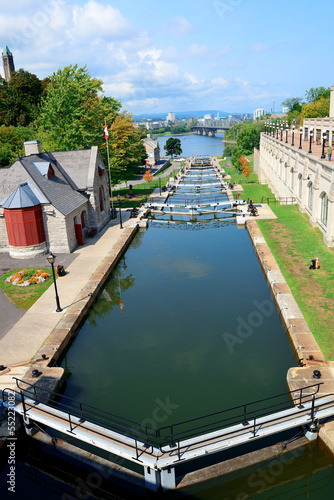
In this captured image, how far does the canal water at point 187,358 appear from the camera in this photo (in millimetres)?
11633

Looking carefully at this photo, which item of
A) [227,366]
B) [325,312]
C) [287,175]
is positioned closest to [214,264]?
[325,312]

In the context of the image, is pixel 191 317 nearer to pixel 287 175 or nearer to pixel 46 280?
pixel 46 280

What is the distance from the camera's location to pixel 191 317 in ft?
67.4

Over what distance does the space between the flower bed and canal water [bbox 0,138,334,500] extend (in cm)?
420

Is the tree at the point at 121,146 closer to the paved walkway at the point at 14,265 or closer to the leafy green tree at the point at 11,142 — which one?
the leafy green tree at the point at 11,142

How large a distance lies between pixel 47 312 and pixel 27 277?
5499 millimetres

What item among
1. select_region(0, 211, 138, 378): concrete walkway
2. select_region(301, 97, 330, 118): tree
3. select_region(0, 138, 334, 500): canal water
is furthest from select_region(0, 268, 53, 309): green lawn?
select_region(301, 97, 330, 118): tree

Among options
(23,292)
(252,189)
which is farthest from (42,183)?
(252,189)

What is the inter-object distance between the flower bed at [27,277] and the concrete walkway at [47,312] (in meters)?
1.20

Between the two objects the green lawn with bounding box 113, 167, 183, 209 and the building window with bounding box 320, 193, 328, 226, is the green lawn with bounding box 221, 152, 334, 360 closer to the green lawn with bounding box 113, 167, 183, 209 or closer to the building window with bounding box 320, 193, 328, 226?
the building window with bounding box 320, 193, 328, 226

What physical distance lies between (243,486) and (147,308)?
461 inches

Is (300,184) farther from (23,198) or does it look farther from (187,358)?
(187,358)

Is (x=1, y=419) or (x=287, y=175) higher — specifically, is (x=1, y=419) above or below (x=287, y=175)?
below

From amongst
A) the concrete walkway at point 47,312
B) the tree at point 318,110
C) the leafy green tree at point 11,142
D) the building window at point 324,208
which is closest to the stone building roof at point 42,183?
the concrete walkway at point 47,312
